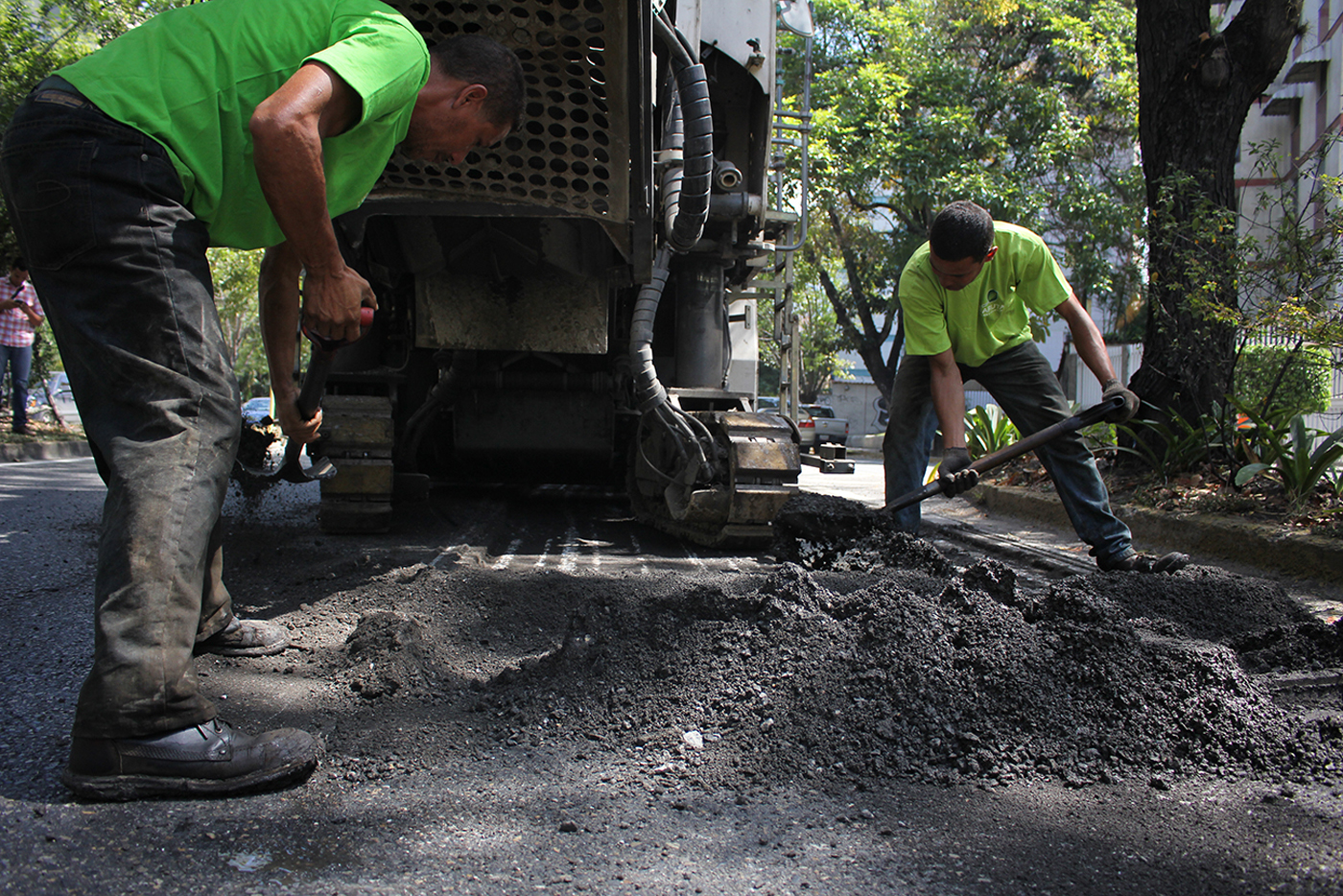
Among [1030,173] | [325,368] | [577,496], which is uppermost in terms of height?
[1030,173]

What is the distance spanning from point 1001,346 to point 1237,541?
1.79 meters

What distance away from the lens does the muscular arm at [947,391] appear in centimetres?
442

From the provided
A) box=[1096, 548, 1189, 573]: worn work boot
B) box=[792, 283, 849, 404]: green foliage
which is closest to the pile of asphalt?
box=[1096, 548, 1189, 573]: worn work boot

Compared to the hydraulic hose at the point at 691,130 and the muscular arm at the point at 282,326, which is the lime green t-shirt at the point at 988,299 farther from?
the muscular arm at the point at 282,326

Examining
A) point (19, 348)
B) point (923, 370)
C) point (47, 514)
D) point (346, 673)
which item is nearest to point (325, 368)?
point (346, 673)

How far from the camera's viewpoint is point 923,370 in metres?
4.82

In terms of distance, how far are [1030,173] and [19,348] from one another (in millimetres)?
18216

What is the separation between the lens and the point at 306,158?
1899 mm

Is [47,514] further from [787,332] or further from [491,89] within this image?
[787,332]

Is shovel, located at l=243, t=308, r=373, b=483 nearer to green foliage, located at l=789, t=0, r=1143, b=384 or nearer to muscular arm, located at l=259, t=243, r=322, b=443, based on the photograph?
muscular arm, located at l=259, t=243, r=322, b=443

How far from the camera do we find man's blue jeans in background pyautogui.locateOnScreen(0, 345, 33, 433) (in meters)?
10.9

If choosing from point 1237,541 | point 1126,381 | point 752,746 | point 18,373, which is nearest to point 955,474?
point 1237,541

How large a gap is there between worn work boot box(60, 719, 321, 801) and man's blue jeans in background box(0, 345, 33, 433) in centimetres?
1115

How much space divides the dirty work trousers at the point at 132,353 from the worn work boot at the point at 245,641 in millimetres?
911
